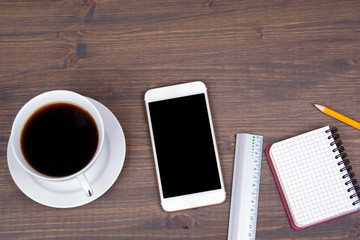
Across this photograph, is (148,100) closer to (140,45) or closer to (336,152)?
(140,45)

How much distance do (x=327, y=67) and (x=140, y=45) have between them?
1.57 ft

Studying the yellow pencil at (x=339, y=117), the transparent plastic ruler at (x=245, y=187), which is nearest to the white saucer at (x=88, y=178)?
the transparent plastic ruler at (x=245, y=187)

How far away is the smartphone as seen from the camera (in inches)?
31.4

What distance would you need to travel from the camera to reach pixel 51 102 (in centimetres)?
70

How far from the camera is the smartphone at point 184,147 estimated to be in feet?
2.62

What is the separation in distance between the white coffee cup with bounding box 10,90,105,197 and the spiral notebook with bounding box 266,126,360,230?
0.41 meters

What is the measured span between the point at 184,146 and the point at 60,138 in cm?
28

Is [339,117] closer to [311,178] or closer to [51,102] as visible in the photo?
[311,178]

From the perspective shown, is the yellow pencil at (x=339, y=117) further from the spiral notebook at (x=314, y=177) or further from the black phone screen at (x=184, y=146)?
the black phone screen at (x=184, y=146)

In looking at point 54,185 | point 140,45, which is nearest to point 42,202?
point 54,185

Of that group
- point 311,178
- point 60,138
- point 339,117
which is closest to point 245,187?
point 311,178

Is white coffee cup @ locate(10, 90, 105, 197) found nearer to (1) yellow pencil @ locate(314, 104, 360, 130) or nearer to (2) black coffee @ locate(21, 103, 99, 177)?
(2) black coffee @ locate(21, 103, 99, 177)

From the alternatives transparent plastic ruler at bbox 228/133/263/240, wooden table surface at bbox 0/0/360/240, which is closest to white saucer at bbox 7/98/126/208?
wooden table surface at bbox 0/0/360/240

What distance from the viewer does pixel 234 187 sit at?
807 mm
